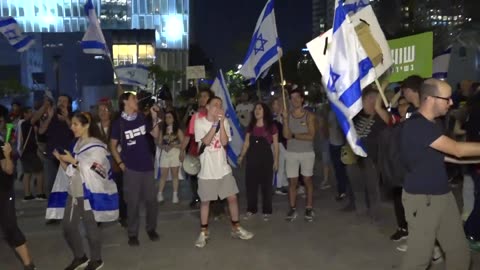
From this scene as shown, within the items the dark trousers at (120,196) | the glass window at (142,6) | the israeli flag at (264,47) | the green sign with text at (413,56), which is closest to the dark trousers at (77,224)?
the dark trousers at (120,196)

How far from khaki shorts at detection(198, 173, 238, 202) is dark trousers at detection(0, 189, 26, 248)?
86.7 inches

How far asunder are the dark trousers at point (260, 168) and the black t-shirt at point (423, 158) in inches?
167

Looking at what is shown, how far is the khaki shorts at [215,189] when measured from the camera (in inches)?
312

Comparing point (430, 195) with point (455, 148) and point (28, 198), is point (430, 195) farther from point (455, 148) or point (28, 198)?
point (28, 198)

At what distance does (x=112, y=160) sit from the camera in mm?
8719

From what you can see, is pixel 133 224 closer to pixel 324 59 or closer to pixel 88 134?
pixel 88 134

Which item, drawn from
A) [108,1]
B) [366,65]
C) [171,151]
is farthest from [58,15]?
[366,65]

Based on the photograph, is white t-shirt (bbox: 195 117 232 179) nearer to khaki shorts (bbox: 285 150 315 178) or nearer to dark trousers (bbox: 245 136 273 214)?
dark trousers (bbox: 245 136 273 214)

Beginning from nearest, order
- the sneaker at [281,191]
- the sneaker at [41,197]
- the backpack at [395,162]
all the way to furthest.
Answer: the backpack at [395,162]
the sneaker at [281,191]
the sneaker at [41,197]

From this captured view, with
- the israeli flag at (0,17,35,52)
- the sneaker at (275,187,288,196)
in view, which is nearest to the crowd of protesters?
the sneaker at (275,187,288,196)

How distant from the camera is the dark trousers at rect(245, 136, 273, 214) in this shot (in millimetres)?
9242

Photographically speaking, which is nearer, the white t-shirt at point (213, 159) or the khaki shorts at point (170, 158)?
the white t-shirt at point (213, 159)

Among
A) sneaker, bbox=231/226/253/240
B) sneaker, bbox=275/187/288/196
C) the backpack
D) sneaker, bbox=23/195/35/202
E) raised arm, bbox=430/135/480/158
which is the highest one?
raised arm, bbox=430/135/480/158

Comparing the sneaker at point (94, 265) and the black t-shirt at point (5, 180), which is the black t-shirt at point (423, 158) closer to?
the sneaker at point (94, 265)
